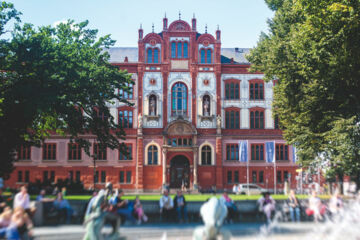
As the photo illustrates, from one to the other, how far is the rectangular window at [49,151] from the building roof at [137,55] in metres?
13.6

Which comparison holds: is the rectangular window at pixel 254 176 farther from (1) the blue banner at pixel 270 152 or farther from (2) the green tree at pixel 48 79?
(2) the green tree at pixel 48 79

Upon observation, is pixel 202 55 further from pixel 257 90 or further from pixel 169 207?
pixel 169 207

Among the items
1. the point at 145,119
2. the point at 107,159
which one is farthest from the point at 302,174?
the point at 107,159

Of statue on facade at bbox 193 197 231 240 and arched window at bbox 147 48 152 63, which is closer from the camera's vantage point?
statue on facade at bbox 193 197 231 240

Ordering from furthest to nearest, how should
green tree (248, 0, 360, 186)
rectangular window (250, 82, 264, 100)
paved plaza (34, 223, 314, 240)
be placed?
rectangular window (250, 82, 264, 100) → green tree (248, 0, 360, 186) → paved plaza (34, 223, 314, 240)

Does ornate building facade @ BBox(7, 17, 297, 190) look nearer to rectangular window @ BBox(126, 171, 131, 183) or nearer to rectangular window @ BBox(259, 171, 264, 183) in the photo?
rectangular window @ BBox(259, 171, 264, 183)

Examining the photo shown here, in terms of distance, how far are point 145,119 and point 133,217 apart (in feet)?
109

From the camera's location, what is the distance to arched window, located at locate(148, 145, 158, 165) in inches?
1986

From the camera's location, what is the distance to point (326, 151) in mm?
28438

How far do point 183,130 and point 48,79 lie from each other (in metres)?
24.8

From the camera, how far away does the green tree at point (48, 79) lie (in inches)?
1080

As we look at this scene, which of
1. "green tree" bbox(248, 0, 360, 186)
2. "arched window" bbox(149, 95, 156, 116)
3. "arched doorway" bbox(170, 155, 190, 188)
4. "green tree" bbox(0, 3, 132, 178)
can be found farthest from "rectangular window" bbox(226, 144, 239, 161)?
"green tree" bbox(0, 3, 132, 178)

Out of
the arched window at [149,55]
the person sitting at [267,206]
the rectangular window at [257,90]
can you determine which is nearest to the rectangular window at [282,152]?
the rectangular window at [257,90]

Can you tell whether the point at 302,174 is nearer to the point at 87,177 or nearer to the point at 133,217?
the point at 87,177
